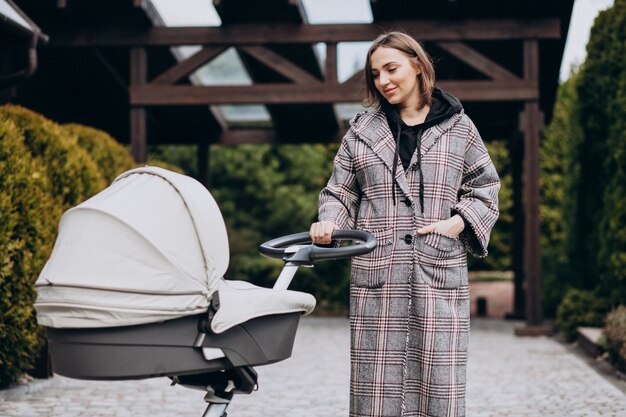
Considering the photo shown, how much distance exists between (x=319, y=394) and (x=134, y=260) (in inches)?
158

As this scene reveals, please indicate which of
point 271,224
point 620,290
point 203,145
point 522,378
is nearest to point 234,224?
point 271,224

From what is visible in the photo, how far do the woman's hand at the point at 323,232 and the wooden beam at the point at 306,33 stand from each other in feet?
23.9

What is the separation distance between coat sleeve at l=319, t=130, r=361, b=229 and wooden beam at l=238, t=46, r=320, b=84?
7145 mm

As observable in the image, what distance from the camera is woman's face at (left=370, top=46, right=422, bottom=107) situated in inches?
119

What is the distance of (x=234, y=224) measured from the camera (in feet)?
56.0

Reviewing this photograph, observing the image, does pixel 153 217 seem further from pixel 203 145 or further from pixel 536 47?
pixel 203 145

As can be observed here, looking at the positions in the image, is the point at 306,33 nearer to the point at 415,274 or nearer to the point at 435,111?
the point at 435,111

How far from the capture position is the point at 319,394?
20.2 feet

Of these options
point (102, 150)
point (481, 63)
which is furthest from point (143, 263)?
point (481, 63)

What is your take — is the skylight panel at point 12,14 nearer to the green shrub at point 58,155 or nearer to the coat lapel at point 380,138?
the green shrub at point 58,155

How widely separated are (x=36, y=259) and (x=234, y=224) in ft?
37.0

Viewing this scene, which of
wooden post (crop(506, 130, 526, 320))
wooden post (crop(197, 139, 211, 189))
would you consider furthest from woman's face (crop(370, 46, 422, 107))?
wooden post (crop(197, 139, 211, 189))

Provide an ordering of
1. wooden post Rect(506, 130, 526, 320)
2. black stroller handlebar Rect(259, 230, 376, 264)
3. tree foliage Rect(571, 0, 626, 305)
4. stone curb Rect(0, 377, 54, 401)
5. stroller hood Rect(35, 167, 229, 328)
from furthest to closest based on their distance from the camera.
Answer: wooden post Rect(506, 130, 526, 320) → tree foliage Rect(571, 0, 626, 305) → stone curb Rect(0, 377, 54, 401) → black stroller handlebar Rect(259, 230, 376, 264) → stroller hood Rect(35, 167, 229, 328)

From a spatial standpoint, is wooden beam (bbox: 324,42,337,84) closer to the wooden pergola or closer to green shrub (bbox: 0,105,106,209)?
the wooden pergola
